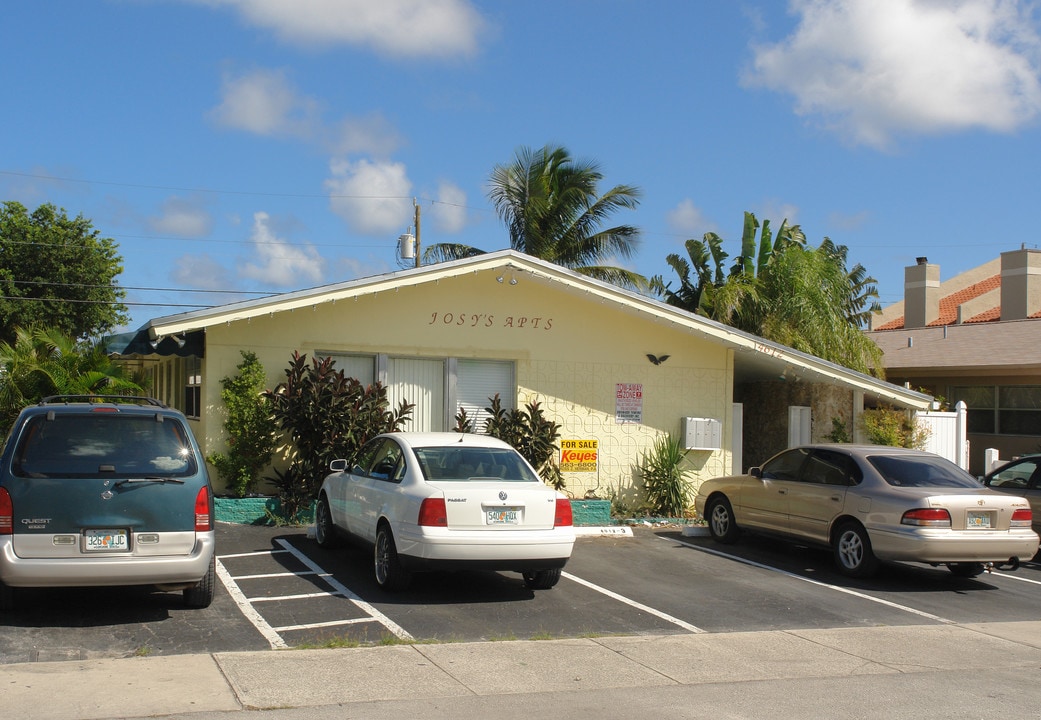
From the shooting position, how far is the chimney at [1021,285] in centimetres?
3123

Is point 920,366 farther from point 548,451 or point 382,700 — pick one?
point 382,700

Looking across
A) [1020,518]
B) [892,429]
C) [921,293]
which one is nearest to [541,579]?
[1020,518]

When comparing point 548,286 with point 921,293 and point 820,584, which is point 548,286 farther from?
point 921,293

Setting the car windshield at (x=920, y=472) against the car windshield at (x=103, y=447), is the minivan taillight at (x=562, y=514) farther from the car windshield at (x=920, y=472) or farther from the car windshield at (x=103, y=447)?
the car windshield at (x=920, y=472)

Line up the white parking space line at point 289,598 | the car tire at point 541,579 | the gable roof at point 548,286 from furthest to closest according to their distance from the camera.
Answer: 1. the gable roof at point 548,286
2. the car tire at point 541,579
3. the white parking space line at point 289,598

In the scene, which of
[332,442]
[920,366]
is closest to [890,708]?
[332,442]

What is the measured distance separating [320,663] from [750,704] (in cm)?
314

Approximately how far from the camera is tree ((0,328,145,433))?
51.8 feet

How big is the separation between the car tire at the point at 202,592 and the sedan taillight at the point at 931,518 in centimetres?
744

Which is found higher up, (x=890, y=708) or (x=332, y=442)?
(x=332, y=442)

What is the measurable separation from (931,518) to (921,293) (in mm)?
27269

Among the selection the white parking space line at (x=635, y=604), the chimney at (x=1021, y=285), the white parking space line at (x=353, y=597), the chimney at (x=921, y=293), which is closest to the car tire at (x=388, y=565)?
the white parking space line at (x=353, y=597)

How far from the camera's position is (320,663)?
7363 millimetres

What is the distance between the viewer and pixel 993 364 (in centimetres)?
2386
